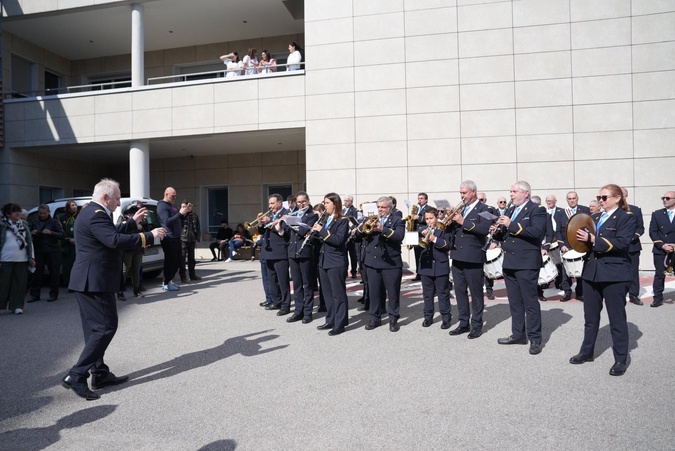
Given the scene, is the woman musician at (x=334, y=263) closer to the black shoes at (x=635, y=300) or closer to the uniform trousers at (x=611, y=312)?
the uniform trousers at (x=611, y=312)

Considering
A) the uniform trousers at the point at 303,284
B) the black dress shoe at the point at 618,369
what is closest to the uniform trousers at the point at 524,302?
the black dress shoe at the point at 618,369

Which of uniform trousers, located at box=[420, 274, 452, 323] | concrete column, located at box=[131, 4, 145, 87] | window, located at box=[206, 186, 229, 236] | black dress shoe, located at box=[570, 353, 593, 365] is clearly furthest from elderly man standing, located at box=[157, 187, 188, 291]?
window, located at box=[206, 186, 229, 236]

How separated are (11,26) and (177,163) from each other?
7.94 metres

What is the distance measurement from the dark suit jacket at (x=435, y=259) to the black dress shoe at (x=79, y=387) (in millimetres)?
4551

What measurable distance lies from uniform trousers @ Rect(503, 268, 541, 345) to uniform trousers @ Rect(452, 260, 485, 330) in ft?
1.53

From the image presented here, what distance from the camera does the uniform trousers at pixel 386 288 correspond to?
6.89 m

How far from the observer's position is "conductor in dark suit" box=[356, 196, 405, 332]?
6.87 m

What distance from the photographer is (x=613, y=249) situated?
4.99 meters

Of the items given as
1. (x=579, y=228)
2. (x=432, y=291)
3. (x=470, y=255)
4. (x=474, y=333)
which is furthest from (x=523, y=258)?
(x=432, y=291)

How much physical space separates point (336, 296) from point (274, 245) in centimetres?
165

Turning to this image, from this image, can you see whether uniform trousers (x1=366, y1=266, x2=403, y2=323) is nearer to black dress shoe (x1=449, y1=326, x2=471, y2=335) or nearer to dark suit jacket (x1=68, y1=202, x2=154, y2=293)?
black dress shoe (x1=449, y1=326, x2=471, y2=335)

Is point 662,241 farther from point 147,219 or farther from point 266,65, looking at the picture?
point 266,65

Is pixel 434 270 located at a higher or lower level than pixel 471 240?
lower

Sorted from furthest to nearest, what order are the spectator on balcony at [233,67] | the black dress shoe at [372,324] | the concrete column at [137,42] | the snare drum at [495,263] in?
the concrete column at [137,42], the spectator on balcony at [233,67], the snare drum at [495,263], the black dress shoe at [372,324]
